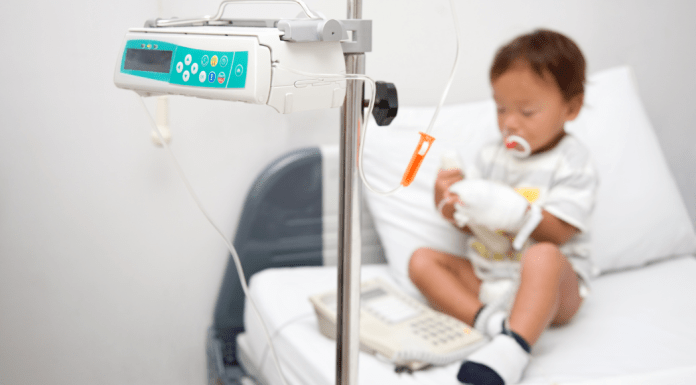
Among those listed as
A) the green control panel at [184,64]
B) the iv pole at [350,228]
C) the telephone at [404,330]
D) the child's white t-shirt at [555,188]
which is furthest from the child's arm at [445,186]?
the green control panel at [184,64]

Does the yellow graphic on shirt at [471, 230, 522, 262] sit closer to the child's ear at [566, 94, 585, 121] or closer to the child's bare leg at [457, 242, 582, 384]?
the child's bare leg at [457, 242, 582, 384]

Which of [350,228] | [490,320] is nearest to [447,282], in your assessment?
[490,320]

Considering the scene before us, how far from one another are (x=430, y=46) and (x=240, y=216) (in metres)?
0.58

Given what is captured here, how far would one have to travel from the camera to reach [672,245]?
51.6 inches

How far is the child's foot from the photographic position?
0.82m

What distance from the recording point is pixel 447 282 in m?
1.06

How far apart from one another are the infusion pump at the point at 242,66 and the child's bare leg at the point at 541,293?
552mm

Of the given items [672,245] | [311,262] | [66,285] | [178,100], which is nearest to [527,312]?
[311,262]

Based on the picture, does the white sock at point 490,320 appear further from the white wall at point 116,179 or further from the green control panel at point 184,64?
the green control panel at point 184,64

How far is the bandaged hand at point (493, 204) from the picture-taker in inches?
38.5

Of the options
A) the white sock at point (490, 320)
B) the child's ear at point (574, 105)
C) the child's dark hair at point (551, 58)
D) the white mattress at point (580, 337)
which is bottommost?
the white mattress at point (580, 337)

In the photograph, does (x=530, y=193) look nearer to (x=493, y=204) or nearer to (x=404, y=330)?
(x=493, y=204)

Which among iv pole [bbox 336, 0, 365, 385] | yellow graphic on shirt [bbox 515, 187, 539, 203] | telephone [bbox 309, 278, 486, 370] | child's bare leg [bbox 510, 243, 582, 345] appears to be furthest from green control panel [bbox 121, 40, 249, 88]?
yellow graphic on shirt [bbox 515, 187, 539, 203]

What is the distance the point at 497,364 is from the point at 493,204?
274mm
